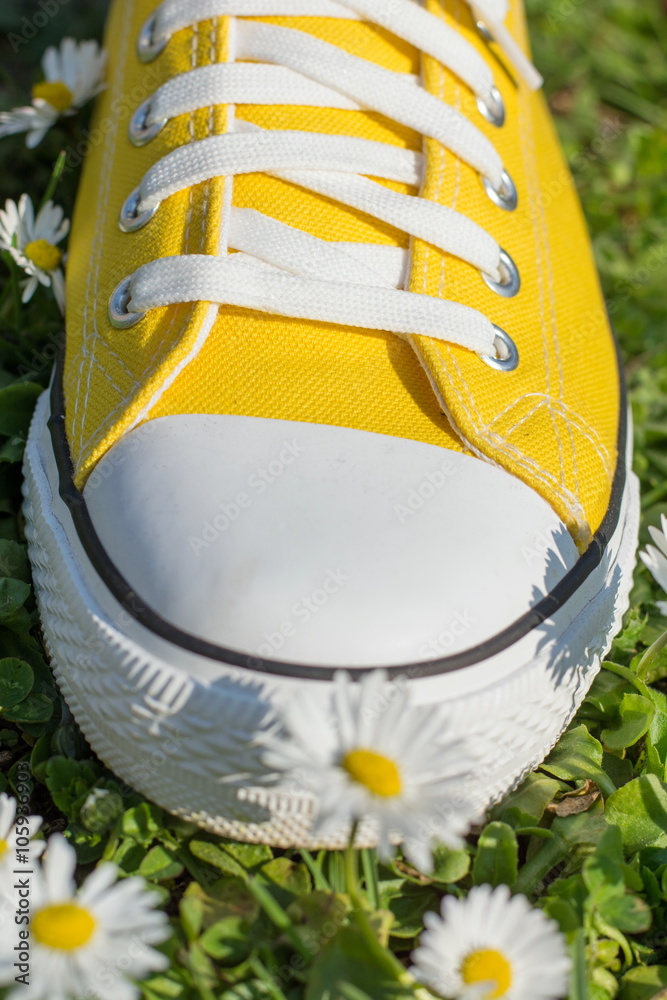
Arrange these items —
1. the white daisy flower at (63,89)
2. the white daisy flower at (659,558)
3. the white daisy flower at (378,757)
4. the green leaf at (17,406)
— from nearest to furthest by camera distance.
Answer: the white daisy flower at (378,757) < the white daisy flower at (659,558) < the green leaf at (17,406) < the white daisy flower at (63,89)

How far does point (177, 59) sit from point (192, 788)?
1.14m

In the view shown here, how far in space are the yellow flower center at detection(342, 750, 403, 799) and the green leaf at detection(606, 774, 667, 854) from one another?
453 mm

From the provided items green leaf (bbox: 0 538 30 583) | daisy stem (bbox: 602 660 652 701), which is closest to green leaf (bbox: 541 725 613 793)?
daisy stem (bbox: 602 660 652 701)

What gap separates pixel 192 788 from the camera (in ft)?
3.52

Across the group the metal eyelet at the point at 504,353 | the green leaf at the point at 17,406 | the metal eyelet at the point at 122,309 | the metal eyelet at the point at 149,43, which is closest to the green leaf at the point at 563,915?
the metal eyelet at the point at 504,353

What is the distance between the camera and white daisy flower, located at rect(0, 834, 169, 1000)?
938 mm

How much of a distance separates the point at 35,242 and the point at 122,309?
0.43 m

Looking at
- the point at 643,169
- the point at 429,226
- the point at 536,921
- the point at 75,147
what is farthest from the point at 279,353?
the point at 643,169

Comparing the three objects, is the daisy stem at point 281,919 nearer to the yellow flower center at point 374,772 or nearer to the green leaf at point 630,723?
the yellow flower center at point 374,772

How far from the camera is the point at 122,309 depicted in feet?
4.31

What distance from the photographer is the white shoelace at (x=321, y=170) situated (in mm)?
1239

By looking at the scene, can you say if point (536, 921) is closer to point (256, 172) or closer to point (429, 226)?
point (429, 226)

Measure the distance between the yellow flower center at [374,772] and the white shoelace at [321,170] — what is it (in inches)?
22.3

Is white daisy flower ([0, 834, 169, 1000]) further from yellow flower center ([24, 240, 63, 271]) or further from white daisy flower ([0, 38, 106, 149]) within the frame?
white daisy flower ([0, 38, 106, 149])
